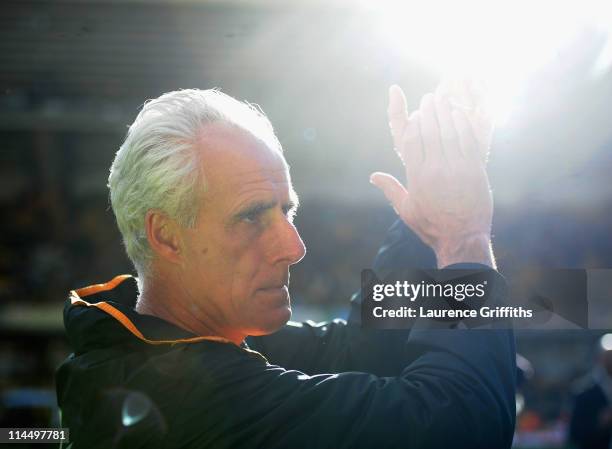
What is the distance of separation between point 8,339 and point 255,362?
8.52 meters

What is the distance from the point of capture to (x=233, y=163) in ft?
3.66

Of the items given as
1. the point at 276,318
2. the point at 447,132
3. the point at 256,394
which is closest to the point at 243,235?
the point at 276,318

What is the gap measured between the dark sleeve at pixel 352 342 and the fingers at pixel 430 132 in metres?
0.31

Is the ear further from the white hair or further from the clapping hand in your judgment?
the clapping hand

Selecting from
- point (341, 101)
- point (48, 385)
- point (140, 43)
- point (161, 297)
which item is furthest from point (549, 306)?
point (48, 385)

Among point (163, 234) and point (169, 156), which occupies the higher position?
point (169, 156)

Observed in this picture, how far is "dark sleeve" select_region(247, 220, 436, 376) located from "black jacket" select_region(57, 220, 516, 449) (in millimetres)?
247

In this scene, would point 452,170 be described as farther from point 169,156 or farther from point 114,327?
point 114,327

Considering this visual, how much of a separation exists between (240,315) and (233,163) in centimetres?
24

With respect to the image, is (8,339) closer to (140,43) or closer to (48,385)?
(48,385)

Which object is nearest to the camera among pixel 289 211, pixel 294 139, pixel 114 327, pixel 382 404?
pixel 382 404

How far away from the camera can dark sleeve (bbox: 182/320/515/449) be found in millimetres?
970

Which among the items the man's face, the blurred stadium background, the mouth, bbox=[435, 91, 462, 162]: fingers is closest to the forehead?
the man's face

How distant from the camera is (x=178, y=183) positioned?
1.12 m
